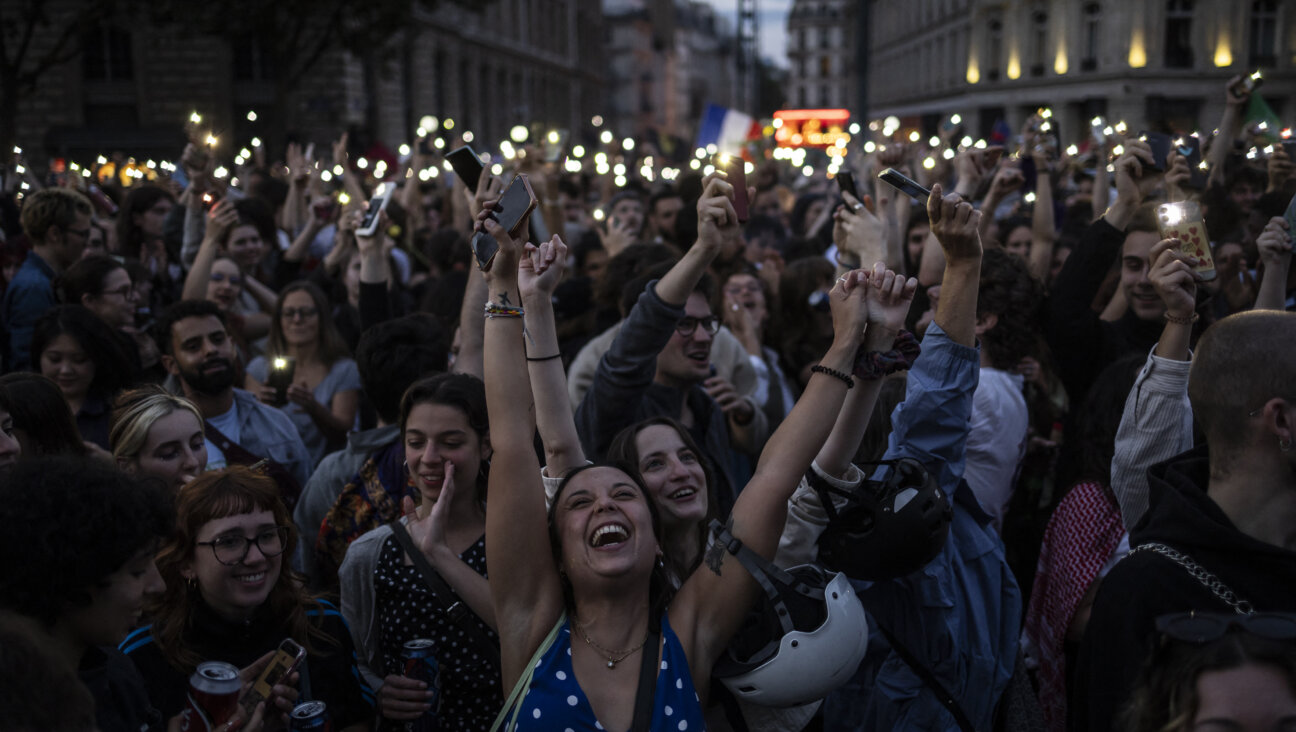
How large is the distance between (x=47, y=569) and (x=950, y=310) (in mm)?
2287

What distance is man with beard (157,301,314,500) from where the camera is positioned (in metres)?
4.79

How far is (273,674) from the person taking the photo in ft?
8.84

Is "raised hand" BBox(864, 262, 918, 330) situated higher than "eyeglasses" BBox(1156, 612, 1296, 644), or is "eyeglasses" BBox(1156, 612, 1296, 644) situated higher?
"raised hand" BBox(864, 262, 918, 330)

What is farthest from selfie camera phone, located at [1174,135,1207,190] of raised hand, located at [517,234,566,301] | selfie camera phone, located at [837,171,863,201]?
raised hand, located at [517,234,566,301]

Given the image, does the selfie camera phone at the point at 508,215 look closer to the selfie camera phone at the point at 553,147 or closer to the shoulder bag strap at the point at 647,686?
the shoulder bag strap at the point at 647,686

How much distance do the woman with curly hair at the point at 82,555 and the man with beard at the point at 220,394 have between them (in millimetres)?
2269

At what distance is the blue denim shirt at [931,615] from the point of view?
10.2 feet

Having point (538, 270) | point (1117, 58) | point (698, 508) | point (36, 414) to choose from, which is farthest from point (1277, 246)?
point (1117, 58)

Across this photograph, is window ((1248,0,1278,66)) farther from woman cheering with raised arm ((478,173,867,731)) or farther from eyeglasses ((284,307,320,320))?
woman cheering with raised arm ((478,173,867,731))

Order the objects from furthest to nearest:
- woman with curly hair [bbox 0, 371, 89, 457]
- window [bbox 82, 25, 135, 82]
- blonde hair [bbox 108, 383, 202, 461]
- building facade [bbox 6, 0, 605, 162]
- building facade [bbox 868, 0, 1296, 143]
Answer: building facade [bbox 868, 0, 1296, 143] → window [bbox 82, 25, 135, 82] → building facade [bbox 6, 0, 605, 162] → blonde hair [bbox 108, 383, 202, 461] → woman with curly hair [bbox 0, 371, 89, 457]

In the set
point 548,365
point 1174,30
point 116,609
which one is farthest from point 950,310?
point 1174,30

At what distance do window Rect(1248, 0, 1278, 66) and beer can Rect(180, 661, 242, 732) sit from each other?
41572 millimetres

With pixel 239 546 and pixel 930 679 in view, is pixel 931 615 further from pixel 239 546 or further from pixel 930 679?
pixel 239 546

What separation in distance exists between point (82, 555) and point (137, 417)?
158cm
